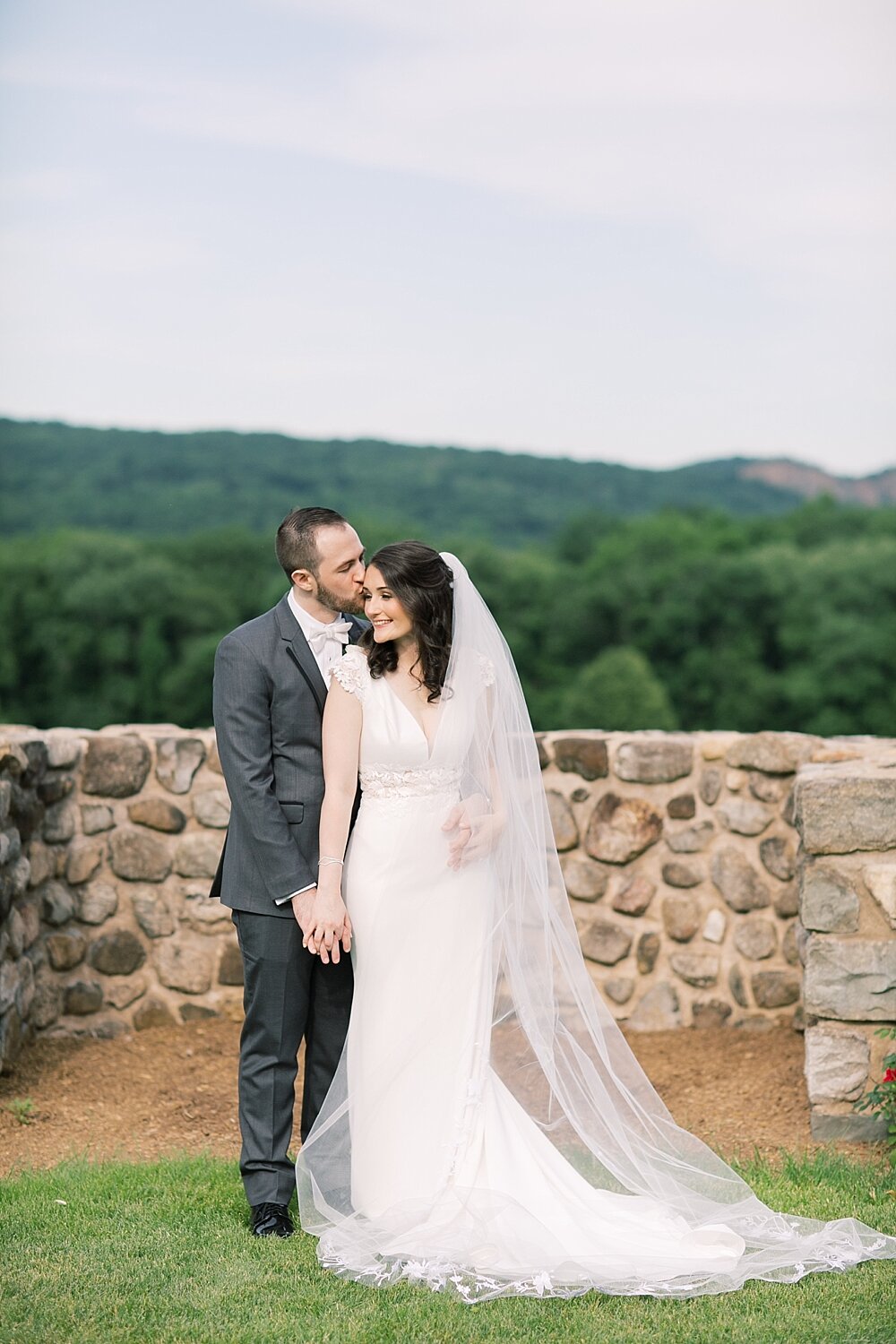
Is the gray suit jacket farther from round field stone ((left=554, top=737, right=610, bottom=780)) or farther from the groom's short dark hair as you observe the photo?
round field stone ((left=554, top=737, right=610, bottom=780))

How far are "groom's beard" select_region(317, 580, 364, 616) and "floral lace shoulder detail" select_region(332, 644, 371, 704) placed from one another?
165 millimetres

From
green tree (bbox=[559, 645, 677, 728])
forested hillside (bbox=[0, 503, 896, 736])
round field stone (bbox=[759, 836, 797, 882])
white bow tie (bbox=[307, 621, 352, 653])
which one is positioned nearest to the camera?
white bow tie (bbox=[307, 621, 352, 653])

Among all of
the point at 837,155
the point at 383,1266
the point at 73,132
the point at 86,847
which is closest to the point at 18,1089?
the point at 86,847

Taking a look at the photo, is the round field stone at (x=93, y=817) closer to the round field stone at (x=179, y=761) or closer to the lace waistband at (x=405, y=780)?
the round field stone at (x=179, y=761)

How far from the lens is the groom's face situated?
3.37 metres

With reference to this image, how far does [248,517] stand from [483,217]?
13.2m

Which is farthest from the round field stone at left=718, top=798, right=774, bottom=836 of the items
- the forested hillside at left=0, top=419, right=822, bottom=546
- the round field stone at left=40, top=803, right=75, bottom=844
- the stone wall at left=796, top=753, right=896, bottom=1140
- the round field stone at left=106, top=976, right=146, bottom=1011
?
the forested hillside at left=0, top=419, right=822, bottom=546

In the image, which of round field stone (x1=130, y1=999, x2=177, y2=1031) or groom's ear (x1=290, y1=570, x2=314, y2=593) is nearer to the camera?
groom's ear (x1=290, y1=570, x2=314, y2=593)

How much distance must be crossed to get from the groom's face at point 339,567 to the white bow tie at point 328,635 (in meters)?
0.06

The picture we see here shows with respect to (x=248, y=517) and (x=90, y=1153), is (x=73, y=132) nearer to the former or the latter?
(x=248, y=517)

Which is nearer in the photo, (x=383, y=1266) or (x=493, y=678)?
(x=383, y=1266)

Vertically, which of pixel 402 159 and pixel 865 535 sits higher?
pixel 402 159

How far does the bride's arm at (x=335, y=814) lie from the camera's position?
10.6 feet

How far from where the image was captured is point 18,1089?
4562mm
